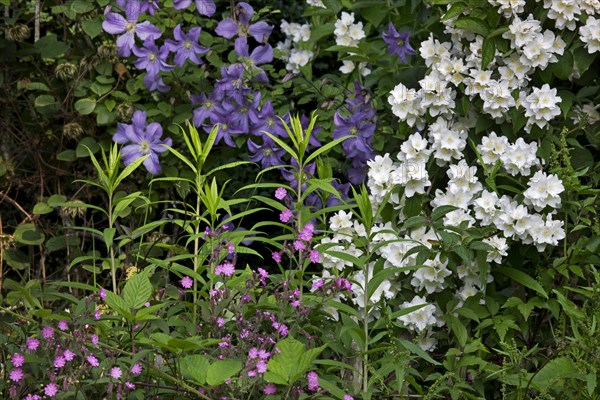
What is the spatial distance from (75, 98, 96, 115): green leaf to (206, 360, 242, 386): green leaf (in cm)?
201

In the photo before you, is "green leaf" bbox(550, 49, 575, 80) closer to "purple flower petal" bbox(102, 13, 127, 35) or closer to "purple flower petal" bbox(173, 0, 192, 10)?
"purple flower petal" bbox(173, 0, 192, 10)

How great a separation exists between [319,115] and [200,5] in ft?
2.08

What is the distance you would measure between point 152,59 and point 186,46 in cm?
14

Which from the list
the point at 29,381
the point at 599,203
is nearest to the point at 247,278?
the point at 29,381

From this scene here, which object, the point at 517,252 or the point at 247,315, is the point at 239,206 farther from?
the point at 247,315

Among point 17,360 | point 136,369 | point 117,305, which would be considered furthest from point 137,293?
point 17,360

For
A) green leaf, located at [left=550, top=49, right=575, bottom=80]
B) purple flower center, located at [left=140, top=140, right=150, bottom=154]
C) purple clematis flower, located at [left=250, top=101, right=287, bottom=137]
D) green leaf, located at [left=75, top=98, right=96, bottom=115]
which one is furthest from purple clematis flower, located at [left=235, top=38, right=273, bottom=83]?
green leaf, located at [left=550, top=49, right=575, bottom=80]

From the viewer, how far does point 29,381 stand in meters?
2.43

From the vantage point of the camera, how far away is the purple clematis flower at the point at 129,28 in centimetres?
394

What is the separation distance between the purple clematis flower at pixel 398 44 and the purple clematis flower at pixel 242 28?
0.52 metres

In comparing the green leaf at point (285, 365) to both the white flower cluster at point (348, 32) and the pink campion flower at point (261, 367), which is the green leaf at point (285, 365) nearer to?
the pink campion flower at point (261, 367)

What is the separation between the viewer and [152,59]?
396cm

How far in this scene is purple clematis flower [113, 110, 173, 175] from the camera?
3857mm

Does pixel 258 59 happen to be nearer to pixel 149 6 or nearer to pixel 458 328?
pixel 149 6
